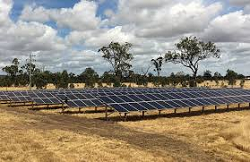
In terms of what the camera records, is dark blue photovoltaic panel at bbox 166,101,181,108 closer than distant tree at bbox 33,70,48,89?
Yes

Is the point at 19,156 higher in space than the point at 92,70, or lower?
lower

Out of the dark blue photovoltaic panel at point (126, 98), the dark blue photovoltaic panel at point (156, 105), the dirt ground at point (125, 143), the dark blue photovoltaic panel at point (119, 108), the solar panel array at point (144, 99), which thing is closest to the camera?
the dirt ground at point (125, 143)

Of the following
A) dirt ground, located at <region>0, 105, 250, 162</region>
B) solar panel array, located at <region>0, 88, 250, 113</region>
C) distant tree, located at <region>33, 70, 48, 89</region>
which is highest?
distant tree, located at <region>33, 70, 48, 89</region>

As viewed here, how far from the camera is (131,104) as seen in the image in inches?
1272

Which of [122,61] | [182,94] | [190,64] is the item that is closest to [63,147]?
[182,94]

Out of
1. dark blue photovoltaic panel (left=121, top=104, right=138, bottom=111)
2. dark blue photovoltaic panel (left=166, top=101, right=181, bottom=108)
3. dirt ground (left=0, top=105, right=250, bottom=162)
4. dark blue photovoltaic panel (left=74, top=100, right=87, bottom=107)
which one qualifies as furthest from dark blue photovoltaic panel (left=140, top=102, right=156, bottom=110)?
dark blue photovoltaic panel (left=74, top=100, right=87, bottom=107)

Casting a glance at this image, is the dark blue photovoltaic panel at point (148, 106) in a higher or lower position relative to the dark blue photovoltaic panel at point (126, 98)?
lower

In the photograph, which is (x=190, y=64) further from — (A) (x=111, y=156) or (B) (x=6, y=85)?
(A) (x=111, y=156)

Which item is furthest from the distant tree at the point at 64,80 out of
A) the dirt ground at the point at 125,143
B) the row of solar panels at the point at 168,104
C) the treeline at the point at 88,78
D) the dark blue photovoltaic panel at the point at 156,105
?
the dirt ground at the point at 125,143

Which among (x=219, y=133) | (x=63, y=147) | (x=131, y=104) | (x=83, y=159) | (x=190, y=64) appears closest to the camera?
(x=83, y=159)

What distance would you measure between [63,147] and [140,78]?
10346cm

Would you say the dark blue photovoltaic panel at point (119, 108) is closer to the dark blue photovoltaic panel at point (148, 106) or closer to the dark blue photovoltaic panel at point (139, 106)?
the dark blue photovoltaic panel at point (139, 106)

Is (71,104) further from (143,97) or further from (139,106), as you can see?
(139,106)

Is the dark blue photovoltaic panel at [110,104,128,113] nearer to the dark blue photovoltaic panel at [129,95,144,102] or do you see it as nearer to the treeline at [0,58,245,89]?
the dark blue photovoltaic panel at [129,95,144,102]
